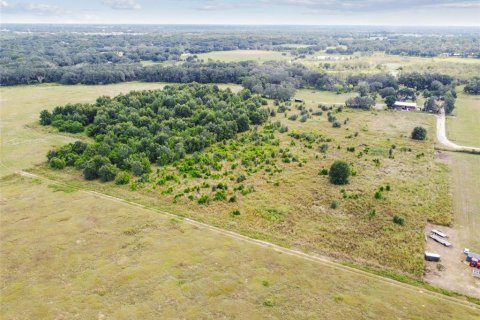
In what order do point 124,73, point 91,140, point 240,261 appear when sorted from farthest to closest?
point 124,73 → point 91,140 → point 240,261

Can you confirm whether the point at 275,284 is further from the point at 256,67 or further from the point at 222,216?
the point at 256,67

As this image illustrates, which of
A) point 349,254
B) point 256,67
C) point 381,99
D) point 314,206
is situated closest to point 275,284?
point 349,254

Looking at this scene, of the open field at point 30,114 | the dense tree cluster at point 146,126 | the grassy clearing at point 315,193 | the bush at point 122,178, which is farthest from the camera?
the open field at point 30,114

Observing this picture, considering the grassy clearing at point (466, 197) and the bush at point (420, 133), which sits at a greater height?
the bush at point (420, 133)

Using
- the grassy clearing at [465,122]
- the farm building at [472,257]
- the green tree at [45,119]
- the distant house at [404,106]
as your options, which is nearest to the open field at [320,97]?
the distant house at [404,106]

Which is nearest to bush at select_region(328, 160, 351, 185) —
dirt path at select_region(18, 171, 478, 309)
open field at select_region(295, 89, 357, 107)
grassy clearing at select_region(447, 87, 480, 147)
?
dirt path at select_region(18, 171, 478, 309)

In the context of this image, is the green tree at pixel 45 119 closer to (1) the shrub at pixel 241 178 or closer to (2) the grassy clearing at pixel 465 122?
(1) the shrub at pixel 241 178

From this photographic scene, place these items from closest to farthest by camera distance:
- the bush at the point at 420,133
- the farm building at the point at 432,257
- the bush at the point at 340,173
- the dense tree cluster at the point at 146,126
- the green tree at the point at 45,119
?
the farm building at the point at 432,257
the bush at the point at 340,173
the dense tree cluster at the point at 146,126
the bush at the point at 420,133
the green tree at the point at 45,119

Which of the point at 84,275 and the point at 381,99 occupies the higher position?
the point at 381,99
